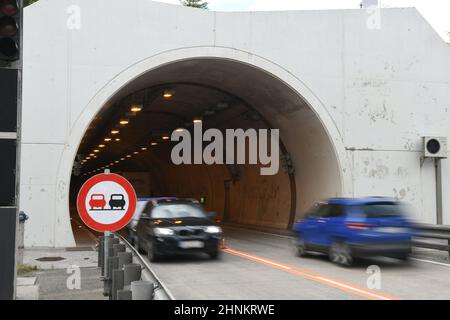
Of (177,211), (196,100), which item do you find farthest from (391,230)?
(196,100)

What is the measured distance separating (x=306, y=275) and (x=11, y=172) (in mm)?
6947

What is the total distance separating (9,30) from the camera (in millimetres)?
6184

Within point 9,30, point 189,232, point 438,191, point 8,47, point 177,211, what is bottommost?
point 189,232

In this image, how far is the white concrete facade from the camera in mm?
16672

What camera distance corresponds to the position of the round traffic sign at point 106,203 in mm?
7570

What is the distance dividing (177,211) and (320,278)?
493 centimetres

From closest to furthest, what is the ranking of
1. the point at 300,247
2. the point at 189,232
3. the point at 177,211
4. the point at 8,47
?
the point at 8,47, the point at 189,232, the point at 177,211, the point at 300,247

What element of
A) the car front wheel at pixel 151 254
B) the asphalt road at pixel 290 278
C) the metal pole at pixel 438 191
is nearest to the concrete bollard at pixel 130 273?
the asphalt road at pixel 290 278

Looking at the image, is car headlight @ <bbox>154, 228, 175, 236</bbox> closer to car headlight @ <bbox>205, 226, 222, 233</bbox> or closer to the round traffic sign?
car headlight @ <bbox>205, 226, 222, 233</bbox>

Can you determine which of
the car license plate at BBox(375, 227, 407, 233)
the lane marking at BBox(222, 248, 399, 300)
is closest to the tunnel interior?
the lane marking at BBox(222, 248, 399, 300)

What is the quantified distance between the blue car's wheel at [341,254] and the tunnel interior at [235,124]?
6743 millimetres

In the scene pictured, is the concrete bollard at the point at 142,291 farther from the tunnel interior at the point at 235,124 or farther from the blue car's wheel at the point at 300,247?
the tunnel interior at the point at 235,124

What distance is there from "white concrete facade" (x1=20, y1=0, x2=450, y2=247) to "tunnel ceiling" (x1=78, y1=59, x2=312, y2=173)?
3.43 feet

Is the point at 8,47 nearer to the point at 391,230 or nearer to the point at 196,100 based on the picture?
the point at 391,230
